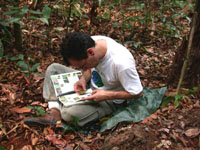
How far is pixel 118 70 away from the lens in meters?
2.35

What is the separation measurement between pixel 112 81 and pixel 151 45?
8.11 ft

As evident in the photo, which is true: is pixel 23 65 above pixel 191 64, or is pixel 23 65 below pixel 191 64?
below

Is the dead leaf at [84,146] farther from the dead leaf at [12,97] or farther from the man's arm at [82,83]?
the dead leaf at [12,97]

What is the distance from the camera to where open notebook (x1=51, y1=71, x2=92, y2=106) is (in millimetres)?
2770

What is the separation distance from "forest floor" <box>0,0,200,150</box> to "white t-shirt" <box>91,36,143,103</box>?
0.46 m

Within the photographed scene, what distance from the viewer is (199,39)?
2.65 m

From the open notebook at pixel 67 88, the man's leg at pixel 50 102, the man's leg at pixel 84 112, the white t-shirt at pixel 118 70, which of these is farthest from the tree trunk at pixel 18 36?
the white t-shirt at pixel 118 70

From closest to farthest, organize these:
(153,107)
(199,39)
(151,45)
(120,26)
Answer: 1. (199,39)
2. (153,107)
3. (151,45)
4. (120,26)

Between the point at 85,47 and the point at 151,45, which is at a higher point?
the point at 85,47

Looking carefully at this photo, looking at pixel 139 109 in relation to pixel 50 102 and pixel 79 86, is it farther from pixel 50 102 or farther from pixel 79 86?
pixel 50 102

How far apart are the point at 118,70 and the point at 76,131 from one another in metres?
1.00

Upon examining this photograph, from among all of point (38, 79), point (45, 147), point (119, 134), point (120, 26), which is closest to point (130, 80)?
point (119, 134)

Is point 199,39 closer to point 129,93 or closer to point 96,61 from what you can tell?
point 129,93

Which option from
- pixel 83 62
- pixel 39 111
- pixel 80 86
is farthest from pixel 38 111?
pixel 83 62
